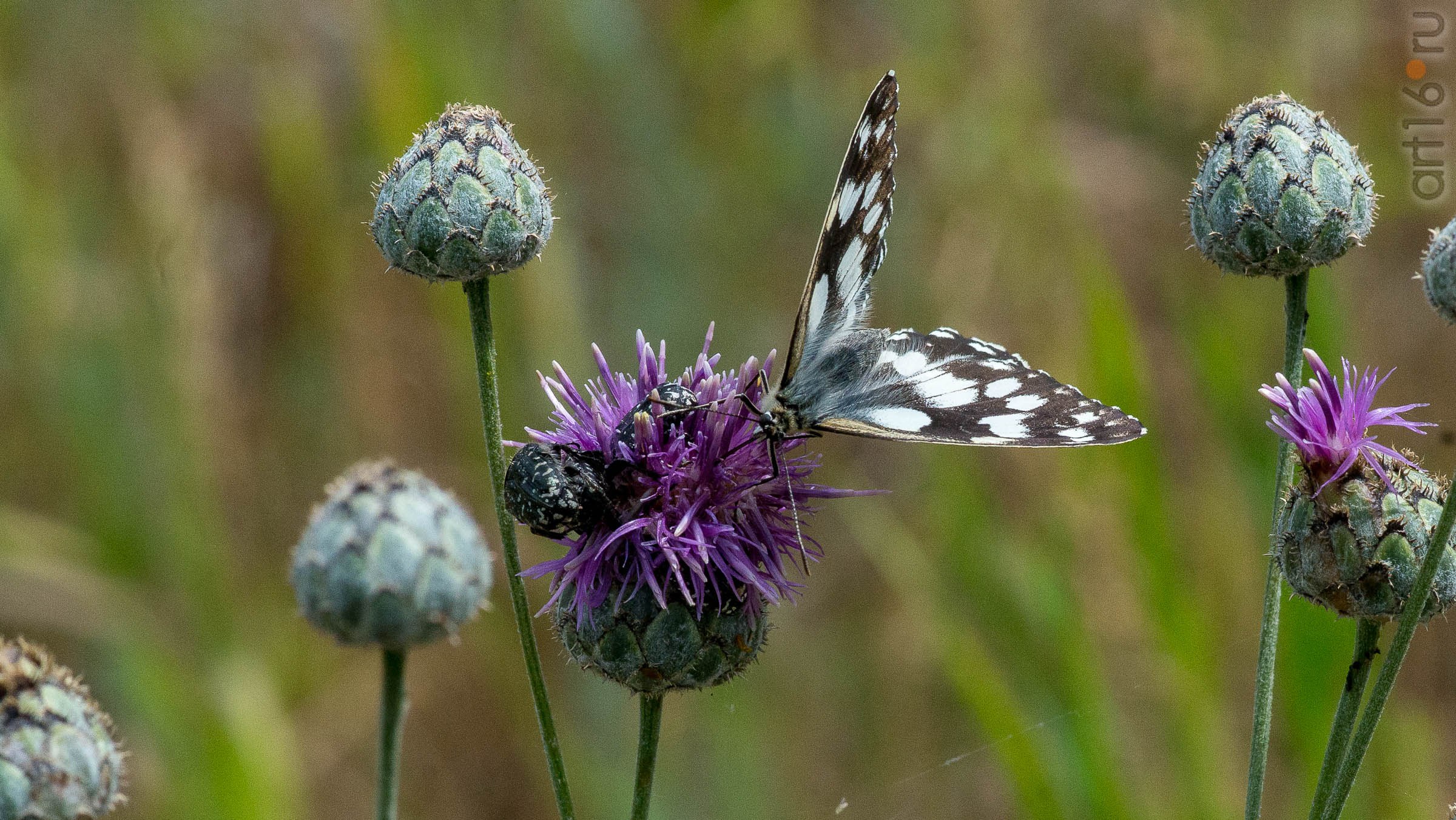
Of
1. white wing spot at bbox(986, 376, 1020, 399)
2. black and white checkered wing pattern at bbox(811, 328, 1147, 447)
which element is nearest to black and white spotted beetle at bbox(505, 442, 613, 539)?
black and white checkered wing pattern at bbox(811, 328, 1147, 447)

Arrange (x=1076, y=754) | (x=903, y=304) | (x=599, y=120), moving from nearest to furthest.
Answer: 1. (x=1076, y=754)
2. (x=903, y=304)
3. (x=599, y=120)

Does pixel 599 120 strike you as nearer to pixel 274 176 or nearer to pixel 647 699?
pixel 274 176

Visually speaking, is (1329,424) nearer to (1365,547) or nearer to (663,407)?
(1365,547)

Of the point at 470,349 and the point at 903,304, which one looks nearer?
the point at 470,349

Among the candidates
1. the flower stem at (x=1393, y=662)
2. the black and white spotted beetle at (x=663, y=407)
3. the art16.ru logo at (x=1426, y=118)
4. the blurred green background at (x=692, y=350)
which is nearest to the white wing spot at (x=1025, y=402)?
the black and white spotted beetle at (x=663, y=407)

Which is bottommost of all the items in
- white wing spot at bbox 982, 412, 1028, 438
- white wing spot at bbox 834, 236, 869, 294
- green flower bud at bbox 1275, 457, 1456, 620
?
green flower bud at bbox 1275, 457, 1456, 620

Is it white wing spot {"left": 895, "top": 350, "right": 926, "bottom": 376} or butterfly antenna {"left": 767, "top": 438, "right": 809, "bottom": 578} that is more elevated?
white wing spot {"left": 895, "top": 350, "right": 926, "bottom": 376}

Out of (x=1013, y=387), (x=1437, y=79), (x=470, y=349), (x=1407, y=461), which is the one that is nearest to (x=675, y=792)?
(x=470, y=349)

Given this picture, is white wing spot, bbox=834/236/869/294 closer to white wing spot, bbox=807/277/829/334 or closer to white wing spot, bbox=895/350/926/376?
white wing spot, bbox=807/277/829/334
